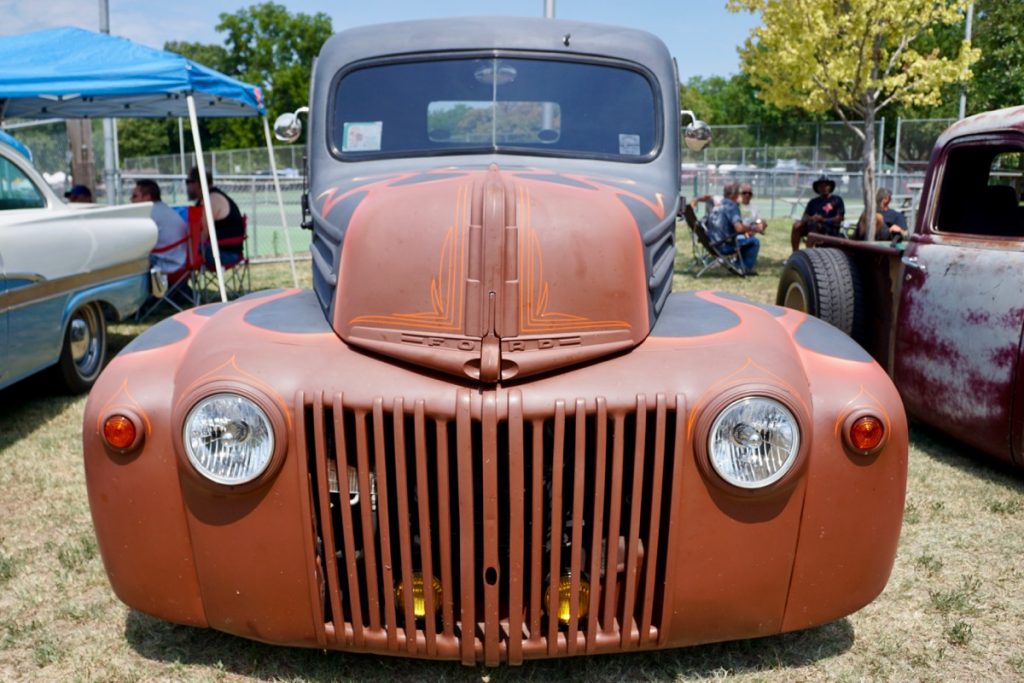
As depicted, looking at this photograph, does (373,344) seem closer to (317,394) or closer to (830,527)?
(317,394)

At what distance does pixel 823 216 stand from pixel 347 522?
36.9ft

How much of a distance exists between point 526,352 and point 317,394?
22.0 inches

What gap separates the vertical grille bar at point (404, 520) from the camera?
2.42m

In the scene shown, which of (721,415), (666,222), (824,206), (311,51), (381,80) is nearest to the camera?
(721,415)

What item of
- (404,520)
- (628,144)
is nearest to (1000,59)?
(628,144)

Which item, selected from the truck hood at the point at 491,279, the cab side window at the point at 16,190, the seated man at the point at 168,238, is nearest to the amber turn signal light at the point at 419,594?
the truck hood at the point at 491,279

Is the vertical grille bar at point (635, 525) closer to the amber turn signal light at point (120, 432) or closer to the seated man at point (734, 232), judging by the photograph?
the amber turn signal light at point (120, 432)

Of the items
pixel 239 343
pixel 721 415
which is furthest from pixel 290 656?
pixel 721 415

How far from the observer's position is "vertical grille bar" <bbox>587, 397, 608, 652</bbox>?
2.43m

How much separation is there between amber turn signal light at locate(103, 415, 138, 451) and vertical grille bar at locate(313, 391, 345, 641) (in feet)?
1.73

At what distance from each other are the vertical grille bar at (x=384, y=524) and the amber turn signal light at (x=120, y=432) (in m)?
0.71

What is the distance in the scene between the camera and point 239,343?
2.67 metres

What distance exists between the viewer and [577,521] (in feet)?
8.18

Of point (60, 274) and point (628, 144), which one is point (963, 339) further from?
point (60, 274)
